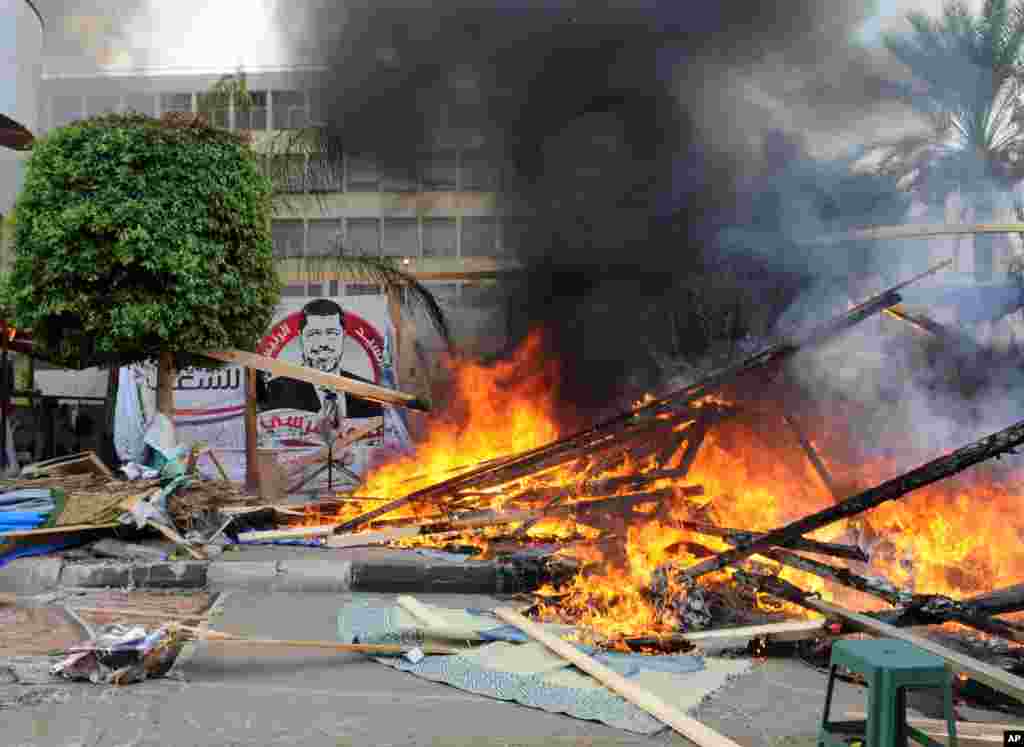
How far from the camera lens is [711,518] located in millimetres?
7953

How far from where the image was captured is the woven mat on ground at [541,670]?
428 cm

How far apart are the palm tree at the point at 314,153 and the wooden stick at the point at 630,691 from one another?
9071 millimetres

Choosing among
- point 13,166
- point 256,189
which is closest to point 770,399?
point 256,189

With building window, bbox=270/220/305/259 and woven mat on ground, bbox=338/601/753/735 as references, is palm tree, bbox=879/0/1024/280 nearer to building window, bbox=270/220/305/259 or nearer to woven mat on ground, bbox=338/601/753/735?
woven mat on ground, bbox=338/601/753/735

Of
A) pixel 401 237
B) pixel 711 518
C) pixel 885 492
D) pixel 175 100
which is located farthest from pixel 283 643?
pixel 175 100

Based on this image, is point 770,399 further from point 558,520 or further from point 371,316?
point 371,316

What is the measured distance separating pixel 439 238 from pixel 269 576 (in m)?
16.7

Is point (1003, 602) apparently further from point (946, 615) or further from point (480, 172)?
point (480, 172)

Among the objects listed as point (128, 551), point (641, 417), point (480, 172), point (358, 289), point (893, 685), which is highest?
point (480, 172)

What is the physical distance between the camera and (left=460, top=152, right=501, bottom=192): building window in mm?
13055

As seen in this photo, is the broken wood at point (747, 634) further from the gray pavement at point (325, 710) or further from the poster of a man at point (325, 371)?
the poster of a man at point (325, 371)

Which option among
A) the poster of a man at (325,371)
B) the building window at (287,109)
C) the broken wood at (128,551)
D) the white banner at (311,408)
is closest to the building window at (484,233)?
the white banner at (311,408)

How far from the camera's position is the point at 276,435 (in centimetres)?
1336

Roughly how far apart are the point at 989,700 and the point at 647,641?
5.81ft
